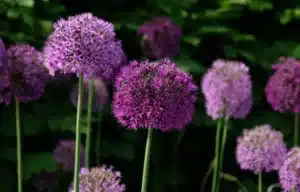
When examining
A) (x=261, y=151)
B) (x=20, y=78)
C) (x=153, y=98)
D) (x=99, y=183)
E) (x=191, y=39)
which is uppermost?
(x=191, y=39)

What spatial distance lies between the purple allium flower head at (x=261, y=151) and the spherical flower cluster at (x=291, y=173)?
0.42m

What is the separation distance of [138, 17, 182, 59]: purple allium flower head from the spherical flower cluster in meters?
1.00

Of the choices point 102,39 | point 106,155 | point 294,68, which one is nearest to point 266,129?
point 294,68

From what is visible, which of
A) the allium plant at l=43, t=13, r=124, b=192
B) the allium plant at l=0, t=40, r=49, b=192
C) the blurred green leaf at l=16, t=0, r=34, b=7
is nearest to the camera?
the allium plant at l=43, t=13, r=124, b=192

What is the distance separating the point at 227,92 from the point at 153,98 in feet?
4.98

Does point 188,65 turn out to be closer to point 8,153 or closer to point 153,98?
point 8,153

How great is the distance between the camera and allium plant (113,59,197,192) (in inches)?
75.5

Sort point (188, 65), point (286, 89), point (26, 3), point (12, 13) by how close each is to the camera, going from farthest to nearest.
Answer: point (188, 65) < point (12, 13) < point (26, 3) < point (286, 89)

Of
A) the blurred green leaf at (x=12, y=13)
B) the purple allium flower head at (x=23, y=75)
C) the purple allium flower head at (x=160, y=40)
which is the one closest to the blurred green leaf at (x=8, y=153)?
the blurred green leaf at (x=12, y=13)

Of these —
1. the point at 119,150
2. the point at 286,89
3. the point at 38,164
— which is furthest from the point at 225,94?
the point at 38,164

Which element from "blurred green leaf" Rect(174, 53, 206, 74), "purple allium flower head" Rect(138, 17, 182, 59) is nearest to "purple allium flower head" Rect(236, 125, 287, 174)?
"purple allium flower head" Rect(138, 17, 182, 59)

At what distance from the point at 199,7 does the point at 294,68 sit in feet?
4.61

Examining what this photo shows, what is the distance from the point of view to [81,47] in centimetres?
208

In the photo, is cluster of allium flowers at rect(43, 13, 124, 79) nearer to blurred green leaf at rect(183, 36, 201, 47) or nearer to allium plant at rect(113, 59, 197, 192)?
allium plant at rect(113, 59, 197, 192)
